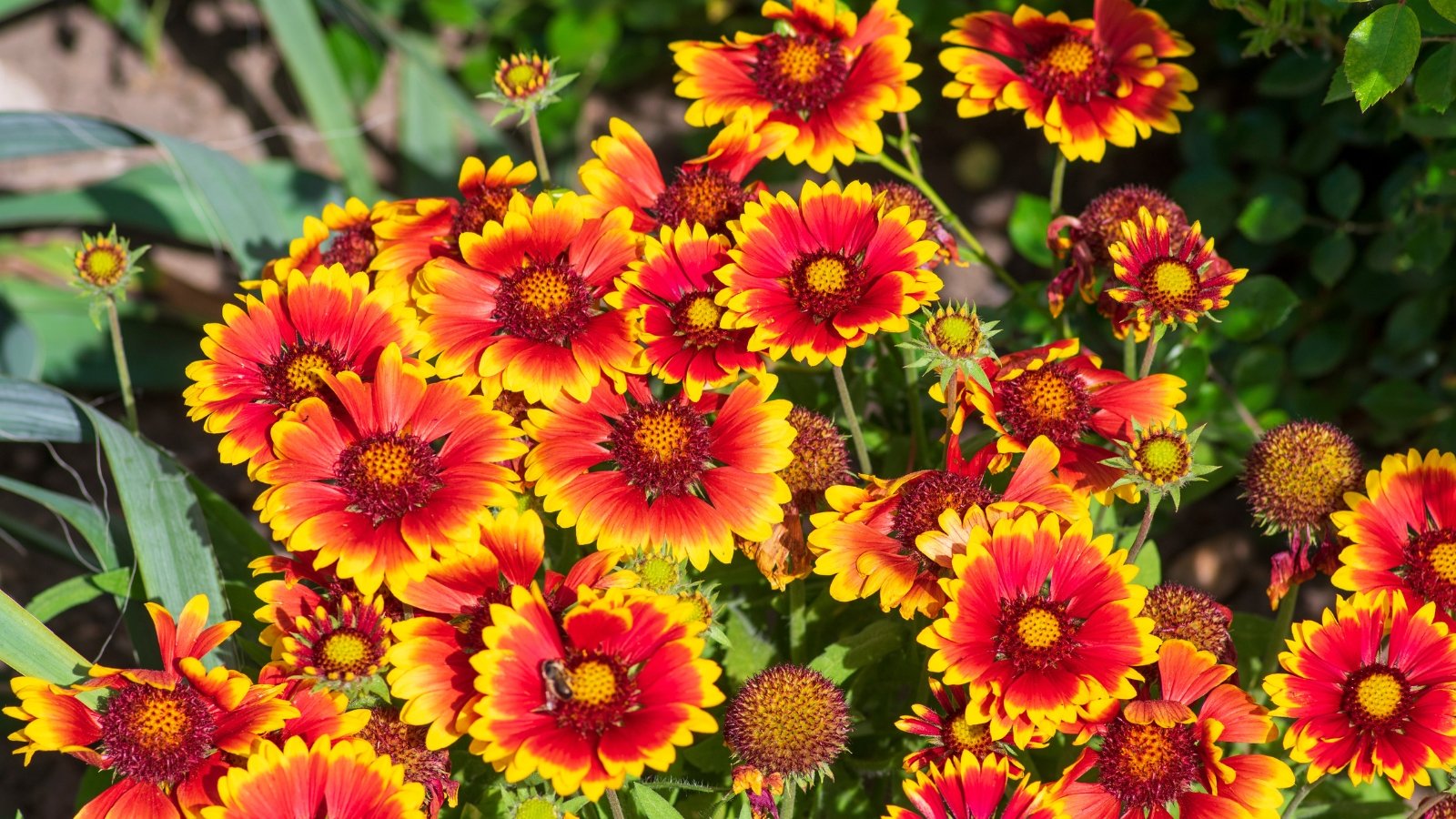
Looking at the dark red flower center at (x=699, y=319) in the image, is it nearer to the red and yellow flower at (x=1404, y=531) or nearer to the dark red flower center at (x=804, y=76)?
the dark red flower center at (x=804, y=76)

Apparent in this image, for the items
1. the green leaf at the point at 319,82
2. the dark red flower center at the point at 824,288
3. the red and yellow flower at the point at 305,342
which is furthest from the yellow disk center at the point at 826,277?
the green leaf at the point at 319,82

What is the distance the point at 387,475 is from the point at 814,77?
701 mm

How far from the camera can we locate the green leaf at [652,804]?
126 cm

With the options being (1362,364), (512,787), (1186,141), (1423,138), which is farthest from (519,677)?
(1362,364)

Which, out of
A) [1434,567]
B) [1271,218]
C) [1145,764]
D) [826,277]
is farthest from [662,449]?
[1271,218]

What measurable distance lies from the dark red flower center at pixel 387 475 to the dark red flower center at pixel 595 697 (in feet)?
0.82

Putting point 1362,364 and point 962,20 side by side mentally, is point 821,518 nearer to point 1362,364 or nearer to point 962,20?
point 962,20

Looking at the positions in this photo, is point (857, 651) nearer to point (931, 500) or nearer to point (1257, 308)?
point (931, 500)

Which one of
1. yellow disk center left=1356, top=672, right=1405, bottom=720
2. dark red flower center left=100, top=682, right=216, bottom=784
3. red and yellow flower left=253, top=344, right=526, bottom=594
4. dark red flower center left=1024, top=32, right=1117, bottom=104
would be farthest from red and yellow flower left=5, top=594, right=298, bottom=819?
dark red flower center left=1024, top=32, right=1117, bottom=104

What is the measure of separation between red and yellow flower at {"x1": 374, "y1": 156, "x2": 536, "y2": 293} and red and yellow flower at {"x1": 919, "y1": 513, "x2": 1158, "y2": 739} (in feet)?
2.22

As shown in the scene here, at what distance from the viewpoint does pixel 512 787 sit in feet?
4.62

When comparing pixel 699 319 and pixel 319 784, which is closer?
pixel 319 784

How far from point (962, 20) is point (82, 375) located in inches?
78.4

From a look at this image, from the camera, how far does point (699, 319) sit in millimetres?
1344
